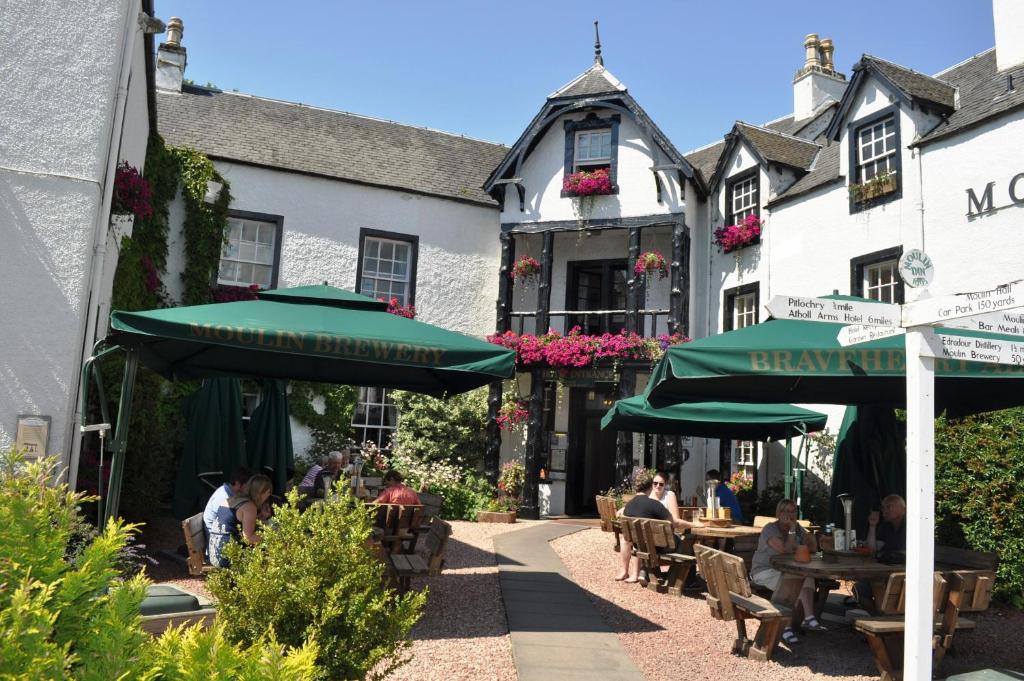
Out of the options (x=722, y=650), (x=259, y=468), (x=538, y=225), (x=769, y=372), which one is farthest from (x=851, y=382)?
(x=538, y=225)

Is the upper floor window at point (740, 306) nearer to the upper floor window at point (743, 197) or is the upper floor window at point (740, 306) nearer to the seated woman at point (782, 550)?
the upper floor window at point (743, 197)

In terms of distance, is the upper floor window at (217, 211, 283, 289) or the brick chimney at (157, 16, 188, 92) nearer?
the upper floor window at (217, 211, 283, 289)

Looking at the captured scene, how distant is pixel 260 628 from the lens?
12.4 ft

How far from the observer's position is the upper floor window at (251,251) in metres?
17.4

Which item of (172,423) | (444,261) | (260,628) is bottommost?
(260,628)

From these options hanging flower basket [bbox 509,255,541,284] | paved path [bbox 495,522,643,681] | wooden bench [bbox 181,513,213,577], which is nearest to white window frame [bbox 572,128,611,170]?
hanging flower basket [bbox 509,255,541,284]

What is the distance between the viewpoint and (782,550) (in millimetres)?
7363

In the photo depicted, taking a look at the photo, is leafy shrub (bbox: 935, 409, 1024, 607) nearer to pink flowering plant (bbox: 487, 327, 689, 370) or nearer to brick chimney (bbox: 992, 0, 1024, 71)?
brick chimney (bbox: 992, 0, 1024, 71)

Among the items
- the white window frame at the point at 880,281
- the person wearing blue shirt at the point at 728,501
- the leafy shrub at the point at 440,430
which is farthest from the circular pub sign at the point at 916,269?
the leafy shrub at the point at 440,430

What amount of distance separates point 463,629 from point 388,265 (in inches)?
508

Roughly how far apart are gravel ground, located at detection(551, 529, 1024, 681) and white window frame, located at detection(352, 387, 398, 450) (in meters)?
9.46

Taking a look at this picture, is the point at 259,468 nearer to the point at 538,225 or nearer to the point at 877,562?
the point at 877,562

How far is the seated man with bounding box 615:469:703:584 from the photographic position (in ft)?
30.9

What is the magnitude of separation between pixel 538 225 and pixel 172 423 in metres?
9.02
